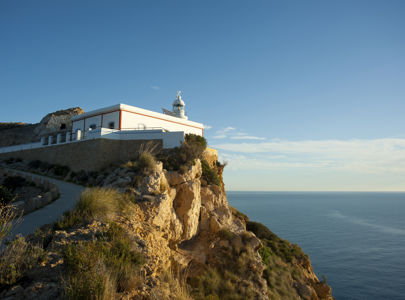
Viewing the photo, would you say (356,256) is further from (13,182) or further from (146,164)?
(13,182)

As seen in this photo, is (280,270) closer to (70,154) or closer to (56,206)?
(56,206)

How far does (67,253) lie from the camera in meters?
4.81

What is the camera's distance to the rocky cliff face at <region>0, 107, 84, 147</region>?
4281cm

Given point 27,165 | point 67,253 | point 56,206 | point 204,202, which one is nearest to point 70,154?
point 27,165

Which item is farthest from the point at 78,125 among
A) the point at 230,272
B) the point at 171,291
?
the point at 171,291

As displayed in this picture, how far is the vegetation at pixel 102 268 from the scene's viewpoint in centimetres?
372

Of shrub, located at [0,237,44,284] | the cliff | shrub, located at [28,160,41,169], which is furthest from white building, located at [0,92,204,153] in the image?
shrub, located at [0,237,44,284]

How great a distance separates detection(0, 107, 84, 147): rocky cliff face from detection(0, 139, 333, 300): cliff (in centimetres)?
2799

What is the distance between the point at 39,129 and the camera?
46.9 m

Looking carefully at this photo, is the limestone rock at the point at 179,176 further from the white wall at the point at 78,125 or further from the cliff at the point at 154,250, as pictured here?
the white wall at the point at 78,125

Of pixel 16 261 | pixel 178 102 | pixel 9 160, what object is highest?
pixel 178 102

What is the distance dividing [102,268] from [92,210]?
3410mm

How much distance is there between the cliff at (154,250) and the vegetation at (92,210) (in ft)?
0.10

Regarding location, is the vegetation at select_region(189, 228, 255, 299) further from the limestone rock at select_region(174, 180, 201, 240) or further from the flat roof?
the flat roof
